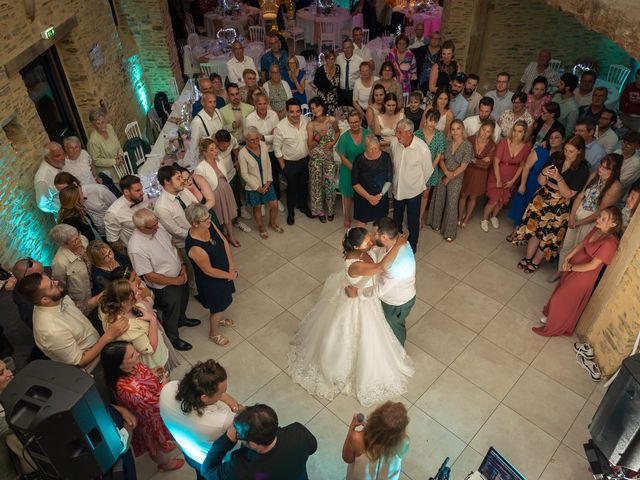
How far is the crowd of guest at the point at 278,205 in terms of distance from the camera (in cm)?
248

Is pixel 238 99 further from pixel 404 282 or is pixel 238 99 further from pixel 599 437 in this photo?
pixel 599 437

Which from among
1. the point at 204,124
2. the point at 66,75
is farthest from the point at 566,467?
the point at 66,75

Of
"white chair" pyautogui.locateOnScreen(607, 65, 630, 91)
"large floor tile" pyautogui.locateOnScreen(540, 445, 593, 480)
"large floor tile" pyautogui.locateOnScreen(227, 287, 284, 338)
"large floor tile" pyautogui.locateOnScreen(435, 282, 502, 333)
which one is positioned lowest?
"large floor tile" pyautogui.locateOnScreen(227, 287, 284, 338)

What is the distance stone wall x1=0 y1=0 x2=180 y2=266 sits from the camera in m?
4.26

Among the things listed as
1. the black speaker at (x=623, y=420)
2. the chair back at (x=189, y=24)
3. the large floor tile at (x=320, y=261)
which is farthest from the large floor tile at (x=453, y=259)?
the chair back at (x=189, y=24)

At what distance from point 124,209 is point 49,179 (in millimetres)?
1159

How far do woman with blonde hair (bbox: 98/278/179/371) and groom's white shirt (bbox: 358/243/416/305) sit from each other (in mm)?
1494

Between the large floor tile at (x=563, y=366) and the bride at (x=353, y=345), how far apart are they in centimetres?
120

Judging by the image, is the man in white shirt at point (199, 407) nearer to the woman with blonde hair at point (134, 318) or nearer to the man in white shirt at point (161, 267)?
the woman with blonde hair at point (134, 318)

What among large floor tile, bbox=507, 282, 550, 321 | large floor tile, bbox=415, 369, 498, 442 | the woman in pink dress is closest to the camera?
large floor tile, bbox=415, 369, 498, 442

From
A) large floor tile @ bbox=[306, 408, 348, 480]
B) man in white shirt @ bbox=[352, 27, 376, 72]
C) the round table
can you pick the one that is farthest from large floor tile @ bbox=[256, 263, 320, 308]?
the round table

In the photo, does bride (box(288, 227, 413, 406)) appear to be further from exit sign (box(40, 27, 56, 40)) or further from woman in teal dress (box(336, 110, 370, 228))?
exit sign (box(40, 27, 56, 40))


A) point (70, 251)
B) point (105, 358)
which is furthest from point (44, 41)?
point (105, 358)

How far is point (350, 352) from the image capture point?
361cm
